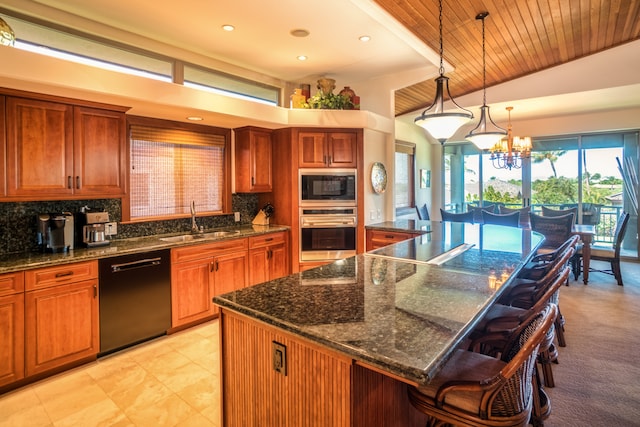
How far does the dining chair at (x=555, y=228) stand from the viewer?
15.5 feet

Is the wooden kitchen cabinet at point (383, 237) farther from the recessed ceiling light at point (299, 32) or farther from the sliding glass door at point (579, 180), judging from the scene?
the sliding glass door at point (579, 180)

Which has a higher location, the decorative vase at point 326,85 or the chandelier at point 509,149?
the decorative vase at point 326,85

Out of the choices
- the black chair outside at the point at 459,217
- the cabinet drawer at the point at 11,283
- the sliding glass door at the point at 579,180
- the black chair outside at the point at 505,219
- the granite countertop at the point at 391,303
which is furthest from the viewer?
the sliding glass door at the point at 579,180

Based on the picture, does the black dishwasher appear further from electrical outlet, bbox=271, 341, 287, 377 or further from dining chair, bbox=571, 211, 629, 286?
dining chair, bbox=571, 211, 629, 286

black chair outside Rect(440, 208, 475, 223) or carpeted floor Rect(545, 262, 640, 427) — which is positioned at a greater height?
black chair outside Rect(440, 208, 475, 223)

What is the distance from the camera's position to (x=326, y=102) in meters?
4.52

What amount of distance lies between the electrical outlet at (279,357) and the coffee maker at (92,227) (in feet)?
8.31

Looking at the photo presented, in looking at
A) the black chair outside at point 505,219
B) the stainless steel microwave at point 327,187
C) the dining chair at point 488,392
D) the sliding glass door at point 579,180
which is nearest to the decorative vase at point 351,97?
the stainless steel microwave at point 327,187

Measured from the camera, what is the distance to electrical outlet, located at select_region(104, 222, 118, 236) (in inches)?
132

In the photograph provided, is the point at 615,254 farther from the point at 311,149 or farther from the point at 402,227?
the point at 311,149

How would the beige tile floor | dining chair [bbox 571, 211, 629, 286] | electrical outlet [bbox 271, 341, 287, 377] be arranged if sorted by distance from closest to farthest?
1. electrical outlet [bbox 271, 341, 287, 377]
2. the beige tile floor
3. dining chair [bbox 571, 211, 629, 286]

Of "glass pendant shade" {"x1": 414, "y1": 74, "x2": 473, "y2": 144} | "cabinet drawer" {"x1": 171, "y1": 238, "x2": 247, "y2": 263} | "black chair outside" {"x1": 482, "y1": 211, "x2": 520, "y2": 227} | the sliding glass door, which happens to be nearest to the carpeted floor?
"black chair outside" {"x1": 482, "y1": 211, "x2": 520, "y2": 227}

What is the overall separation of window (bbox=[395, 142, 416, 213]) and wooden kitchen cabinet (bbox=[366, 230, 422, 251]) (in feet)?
9.43

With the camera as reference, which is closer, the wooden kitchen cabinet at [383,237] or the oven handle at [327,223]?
the wooden kitchen cabinet at [383,237]
